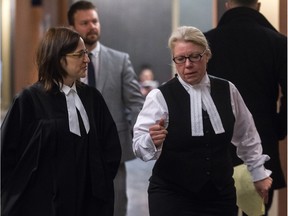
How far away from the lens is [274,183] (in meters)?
4.01

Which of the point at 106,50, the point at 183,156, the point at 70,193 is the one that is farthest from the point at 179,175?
the point at 106,50

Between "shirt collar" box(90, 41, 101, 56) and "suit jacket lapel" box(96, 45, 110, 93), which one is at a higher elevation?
"shirt collar" box(90, 41, 101, 56)

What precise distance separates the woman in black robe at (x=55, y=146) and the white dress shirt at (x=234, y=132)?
9.9 inches

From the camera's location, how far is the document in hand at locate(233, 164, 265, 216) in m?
3.61

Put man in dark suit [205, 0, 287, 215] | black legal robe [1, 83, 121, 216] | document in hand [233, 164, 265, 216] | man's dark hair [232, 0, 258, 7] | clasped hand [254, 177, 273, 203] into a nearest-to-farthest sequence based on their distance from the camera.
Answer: black legal robe [1, 83, 121, 216]
clasped hand [254, 177, 273, 203]
document in hand [233, 164, 265, 216]
man in dark suit [205, 0, 287, 215]
man's dark hair [232, 0, 258, 7]

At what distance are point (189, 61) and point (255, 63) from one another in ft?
2.90

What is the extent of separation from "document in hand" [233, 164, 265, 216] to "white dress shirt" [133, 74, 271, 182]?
15 cm

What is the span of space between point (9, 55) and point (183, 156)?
7907 mm

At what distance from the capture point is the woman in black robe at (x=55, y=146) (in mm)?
3131

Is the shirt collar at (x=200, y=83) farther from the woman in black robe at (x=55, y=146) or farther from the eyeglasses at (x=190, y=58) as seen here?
the woman in black robe at (x=55, y=146)

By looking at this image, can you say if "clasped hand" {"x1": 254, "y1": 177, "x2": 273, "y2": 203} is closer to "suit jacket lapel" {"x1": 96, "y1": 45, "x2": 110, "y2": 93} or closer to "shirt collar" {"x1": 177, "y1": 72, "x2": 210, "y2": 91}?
"shirt collar" {"x1": 177, "y1": 72, "x2": 210, "y2": 91}

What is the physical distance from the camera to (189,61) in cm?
314

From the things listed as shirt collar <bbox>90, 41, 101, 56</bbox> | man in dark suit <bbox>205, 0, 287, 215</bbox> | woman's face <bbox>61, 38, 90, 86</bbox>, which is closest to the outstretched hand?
woman's face <bbox>61, 38, 90, 86</bbox>

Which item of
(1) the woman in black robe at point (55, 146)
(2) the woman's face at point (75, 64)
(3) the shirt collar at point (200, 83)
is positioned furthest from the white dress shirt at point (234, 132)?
(2) the woman's face at point (75, 64)
